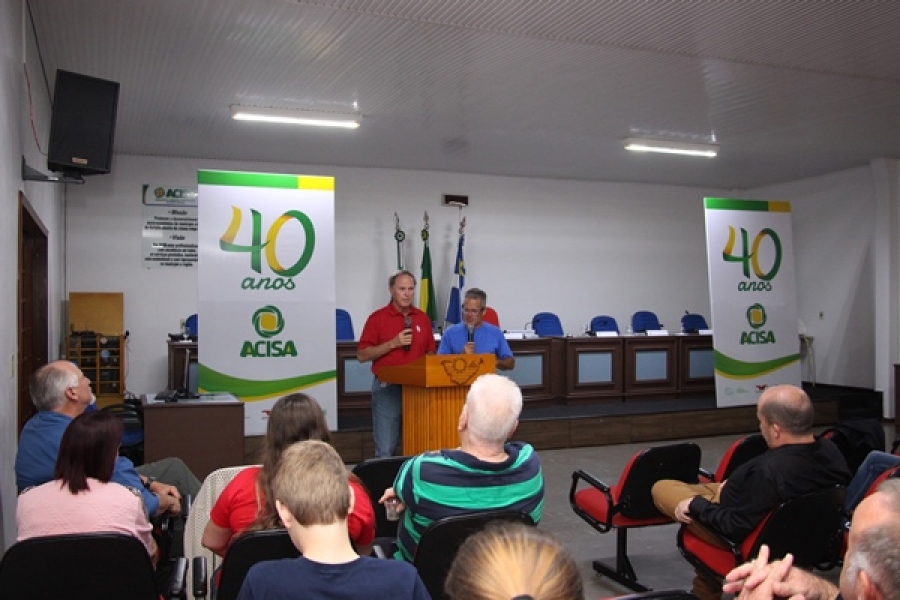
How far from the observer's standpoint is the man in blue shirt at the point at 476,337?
16.8 feet

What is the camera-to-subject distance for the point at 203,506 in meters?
2.86

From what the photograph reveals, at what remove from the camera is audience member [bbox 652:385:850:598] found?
9.09 feet

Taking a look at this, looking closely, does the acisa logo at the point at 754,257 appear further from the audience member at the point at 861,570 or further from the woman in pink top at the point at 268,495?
the audience member at the point at 861,570

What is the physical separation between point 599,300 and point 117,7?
8117 millimetres

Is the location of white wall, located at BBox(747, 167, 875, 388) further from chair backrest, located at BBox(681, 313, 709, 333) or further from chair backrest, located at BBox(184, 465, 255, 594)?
chair backrest, located at BBox(184, 465, 255, 594)

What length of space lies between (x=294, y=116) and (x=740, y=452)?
5.16 m

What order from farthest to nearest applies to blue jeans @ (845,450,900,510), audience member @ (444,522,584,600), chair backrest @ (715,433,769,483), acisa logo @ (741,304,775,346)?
acisa logo @ (741,304,775,346)
chair backrest @ (715,433,769,483)
blue jeans @ (845,450,900,510)
audience member @ (444,522,584,600)

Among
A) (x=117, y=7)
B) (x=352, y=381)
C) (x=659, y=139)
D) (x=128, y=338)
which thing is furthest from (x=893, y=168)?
(x=128, y=338)

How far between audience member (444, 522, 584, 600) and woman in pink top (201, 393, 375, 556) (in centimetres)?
120

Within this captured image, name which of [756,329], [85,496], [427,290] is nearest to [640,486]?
[85,496]

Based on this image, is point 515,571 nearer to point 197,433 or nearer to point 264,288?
point 197,433

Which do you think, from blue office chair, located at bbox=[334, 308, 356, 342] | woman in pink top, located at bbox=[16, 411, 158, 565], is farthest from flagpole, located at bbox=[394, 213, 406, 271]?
woman in pink top, located at bbox=[16, 411, 158, 565]

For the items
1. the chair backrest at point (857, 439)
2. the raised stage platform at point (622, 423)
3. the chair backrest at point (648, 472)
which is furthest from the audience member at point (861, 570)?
the raised stage platform at point (622, 423)

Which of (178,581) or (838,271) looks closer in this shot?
(178,581)
